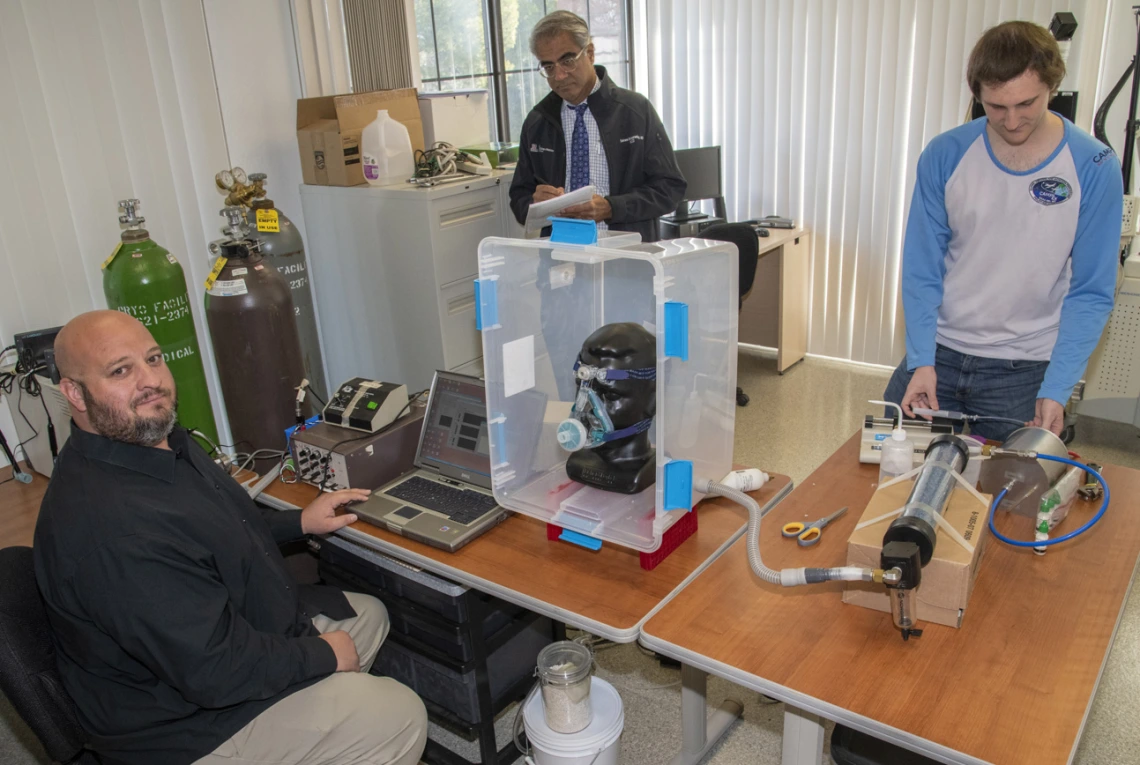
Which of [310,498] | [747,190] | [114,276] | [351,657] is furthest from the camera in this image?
[747,190]

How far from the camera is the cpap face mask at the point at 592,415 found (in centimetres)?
168

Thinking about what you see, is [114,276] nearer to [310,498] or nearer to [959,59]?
[310,498]

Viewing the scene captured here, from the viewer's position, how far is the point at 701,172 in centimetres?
479

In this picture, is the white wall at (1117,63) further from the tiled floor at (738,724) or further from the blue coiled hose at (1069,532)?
the blue coiled hose at (1069,532)

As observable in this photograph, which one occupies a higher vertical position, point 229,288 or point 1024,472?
point 229,288

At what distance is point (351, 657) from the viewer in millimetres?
1794

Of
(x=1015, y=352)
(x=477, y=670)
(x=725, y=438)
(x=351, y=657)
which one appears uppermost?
(x=1015, y=352)

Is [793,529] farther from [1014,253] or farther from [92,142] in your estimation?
[92,142]

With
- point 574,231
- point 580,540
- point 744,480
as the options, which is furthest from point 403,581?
point 574,231

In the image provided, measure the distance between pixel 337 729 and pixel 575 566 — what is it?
562 millimetres

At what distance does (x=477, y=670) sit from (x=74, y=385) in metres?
1.05

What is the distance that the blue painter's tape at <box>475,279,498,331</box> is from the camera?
1.81 metres

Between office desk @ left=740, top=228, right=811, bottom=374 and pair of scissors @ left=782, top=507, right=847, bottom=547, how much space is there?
289cm

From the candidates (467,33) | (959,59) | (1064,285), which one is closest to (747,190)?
(959,59)
